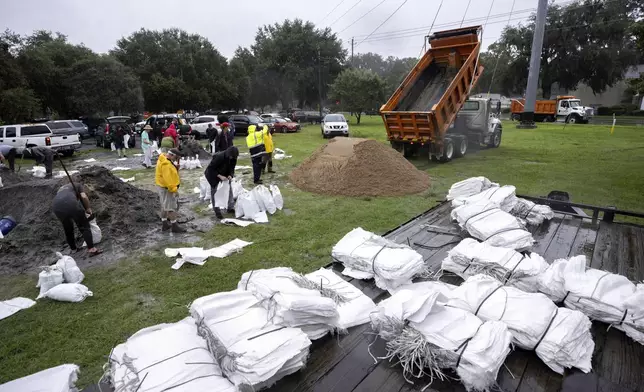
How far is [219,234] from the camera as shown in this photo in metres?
6.20

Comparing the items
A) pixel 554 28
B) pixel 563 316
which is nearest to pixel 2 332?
pixel 563 316

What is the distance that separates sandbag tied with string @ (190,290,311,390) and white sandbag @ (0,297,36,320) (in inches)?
130

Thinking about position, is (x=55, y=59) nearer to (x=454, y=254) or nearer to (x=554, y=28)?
(x=454, y=254)

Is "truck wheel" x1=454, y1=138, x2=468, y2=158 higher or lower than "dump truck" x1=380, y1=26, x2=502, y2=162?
lower

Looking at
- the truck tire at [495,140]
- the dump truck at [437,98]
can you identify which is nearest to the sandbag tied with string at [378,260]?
the dump truck at [437,98]

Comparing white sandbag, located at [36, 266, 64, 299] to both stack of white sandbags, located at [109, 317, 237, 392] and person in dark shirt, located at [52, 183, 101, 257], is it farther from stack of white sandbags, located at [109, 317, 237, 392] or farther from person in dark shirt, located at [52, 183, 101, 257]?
stack of white sandbags, located at [109, 317, 237, 392]

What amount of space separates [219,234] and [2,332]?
3100 mm

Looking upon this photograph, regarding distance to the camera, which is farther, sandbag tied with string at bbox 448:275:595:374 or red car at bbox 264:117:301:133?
red car at bbox 264:117:301:133

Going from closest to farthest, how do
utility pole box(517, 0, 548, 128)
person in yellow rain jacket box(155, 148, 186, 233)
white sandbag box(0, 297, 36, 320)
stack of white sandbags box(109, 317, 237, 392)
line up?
stack of white sandbags box(109, 317, 237, 392)
white sandbag box(0, 297, 36, 320)
person in yellow rain jacket box(155, 148, 186, 233)
utility pole box(517, 0, 548, 128)

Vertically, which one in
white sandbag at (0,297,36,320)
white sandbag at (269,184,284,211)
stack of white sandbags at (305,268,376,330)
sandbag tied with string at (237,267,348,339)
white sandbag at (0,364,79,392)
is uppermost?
sandbag tied with string at (237,267,348,339)

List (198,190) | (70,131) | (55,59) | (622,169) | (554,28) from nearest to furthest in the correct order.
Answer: (198,190)
(622,169)
(70,131)
(55,59)
(554,28)

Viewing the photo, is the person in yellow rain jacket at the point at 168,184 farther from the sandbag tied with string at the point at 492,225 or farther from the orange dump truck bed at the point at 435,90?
the orange dump truck bed at the point at 435,90

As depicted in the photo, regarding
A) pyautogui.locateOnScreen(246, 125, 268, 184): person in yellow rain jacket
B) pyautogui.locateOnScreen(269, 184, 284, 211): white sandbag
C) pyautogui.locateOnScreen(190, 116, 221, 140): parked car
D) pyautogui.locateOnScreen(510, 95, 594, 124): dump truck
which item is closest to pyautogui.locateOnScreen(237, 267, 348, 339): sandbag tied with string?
pyautogui.locateOnScreen(269, 184, 284, 211): white sandbag

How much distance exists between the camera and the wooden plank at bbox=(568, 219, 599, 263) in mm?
3557
